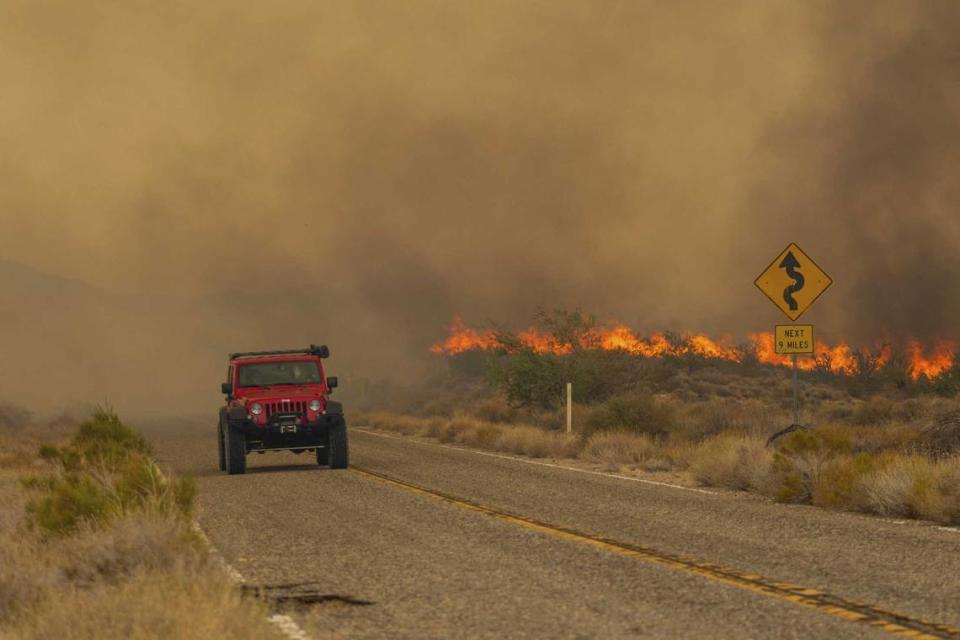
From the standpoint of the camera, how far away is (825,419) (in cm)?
3691

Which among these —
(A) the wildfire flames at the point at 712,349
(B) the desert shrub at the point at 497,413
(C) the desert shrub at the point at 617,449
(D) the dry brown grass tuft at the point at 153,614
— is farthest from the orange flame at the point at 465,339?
(D) the dry brown grass tuft at the point at 153,614

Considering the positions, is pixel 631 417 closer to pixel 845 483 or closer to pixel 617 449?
pixel 617 449

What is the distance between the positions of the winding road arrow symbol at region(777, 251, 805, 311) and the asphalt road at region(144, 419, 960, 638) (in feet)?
15.6

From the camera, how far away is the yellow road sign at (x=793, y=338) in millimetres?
20344

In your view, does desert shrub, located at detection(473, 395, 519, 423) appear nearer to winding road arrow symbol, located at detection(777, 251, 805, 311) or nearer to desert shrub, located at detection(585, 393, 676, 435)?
desert shrub, located at detection(585, 393, 676, 435)

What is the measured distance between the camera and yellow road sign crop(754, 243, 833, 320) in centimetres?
2069

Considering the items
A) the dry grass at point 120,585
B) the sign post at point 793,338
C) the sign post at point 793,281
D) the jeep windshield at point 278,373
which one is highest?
the sign post at point 793,281

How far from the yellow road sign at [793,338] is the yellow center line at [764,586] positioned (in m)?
7.99

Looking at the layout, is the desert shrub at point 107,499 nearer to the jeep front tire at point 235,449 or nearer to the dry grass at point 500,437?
the jeep front tire at point 235,449

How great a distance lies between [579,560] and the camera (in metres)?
10.5

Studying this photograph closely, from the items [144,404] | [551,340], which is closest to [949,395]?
[551,340]

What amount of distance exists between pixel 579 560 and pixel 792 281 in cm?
1153

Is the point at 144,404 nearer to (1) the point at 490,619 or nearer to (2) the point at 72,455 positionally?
(2) the point at 72,455

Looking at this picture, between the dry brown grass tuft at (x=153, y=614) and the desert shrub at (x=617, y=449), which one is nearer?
the dry brown grass tuft at (x=153, y=614)
